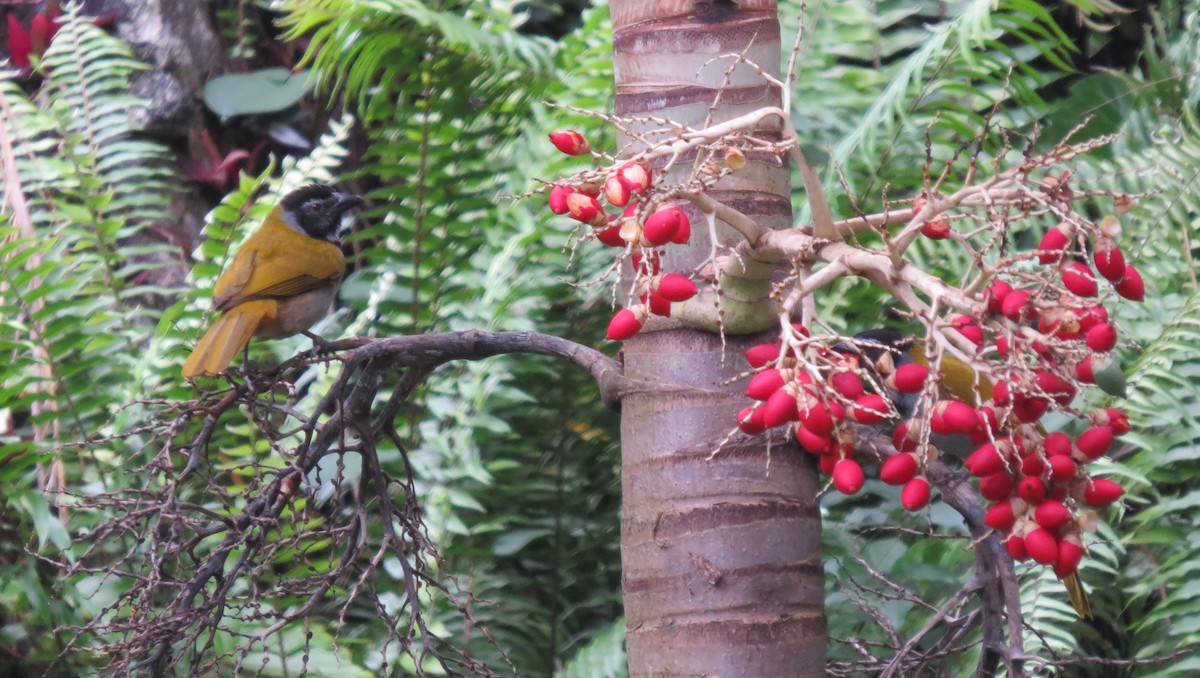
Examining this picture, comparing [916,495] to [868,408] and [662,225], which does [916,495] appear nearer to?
[868,408]

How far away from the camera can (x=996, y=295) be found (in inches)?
38.4

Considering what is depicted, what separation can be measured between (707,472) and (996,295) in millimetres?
370

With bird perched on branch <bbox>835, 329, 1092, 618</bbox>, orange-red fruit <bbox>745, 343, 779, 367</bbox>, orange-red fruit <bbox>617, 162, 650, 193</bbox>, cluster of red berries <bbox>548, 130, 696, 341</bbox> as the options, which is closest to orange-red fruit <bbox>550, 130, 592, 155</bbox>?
cluster of red berries <bbox>548, 130, 696, 341</bbox>

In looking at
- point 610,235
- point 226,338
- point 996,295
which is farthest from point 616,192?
point 226,338

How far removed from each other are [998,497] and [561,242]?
179 cm

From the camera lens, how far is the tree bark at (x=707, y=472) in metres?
1.17

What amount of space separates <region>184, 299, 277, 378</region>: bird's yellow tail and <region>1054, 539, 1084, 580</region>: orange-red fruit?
1.69 meters

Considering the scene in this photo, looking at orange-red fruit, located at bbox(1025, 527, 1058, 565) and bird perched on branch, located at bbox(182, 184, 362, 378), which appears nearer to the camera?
orange-red fruit, located at bbox(1025, 527, 1058, 565)

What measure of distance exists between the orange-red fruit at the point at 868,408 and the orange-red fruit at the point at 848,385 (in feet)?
0.04

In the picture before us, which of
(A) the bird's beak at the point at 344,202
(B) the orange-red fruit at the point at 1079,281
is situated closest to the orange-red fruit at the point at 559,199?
(B) the orange-red fruit at the point at 1079,281

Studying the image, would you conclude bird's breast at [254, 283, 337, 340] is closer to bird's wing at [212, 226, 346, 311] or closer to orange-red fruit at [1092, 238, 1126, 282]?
bird's wing at [212, 226, 346, 311]

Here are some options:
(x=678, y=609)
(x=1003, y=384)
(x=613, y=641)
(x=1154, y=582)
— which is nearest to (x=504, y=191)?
(x=613, y=641)

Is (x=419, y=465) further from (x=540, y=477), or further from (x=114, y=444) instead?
(x=114, y=444)

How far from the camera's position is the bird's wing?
8.57 feet
